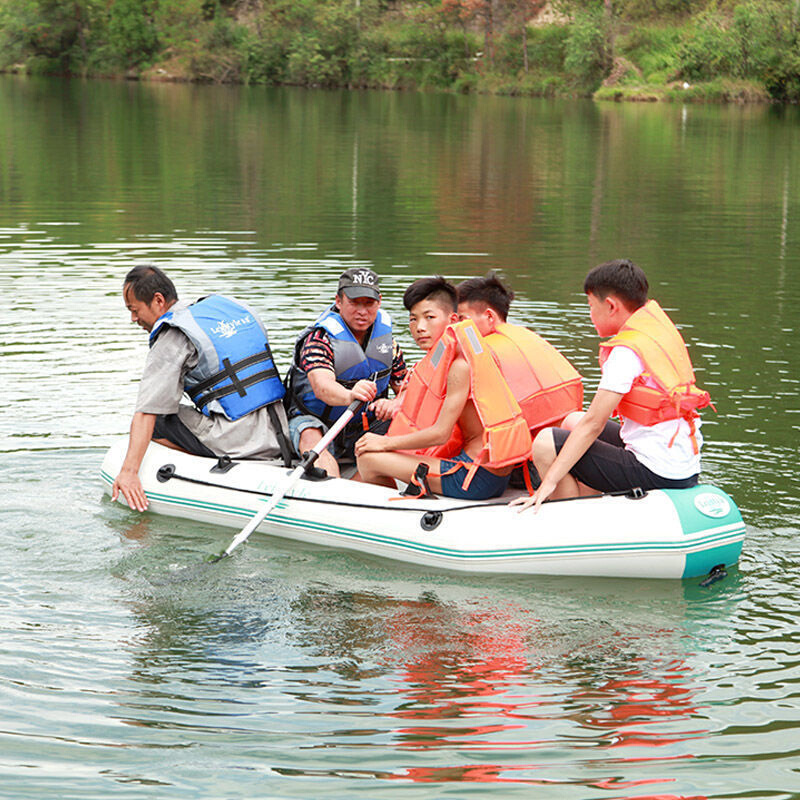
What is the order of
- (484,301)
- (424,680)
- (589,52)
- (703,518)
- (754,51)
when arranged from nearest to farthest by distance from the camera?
(424,680)
(703,518)
(484,301)
(754,51)
(589,52)

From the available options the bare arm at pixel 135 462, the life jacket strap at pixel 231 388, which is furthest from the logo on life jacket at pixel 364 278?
the bare arm at pixel 135 462

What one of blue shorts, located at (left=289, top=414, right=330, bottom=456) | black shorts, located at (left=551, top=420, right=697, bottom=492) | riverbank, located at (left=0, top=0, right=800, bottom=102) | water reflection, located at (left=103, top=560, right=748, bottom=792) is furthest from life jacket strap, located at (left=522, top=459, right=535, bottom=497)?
riverbank, located at (left=0, top=0, right=800, bottom=102)

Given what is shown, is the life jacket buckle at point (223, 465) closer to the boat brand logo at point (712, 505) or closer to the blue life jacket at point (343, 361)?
the blue life jacket at point (343, 361)

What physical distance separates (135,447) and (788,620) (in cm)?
317

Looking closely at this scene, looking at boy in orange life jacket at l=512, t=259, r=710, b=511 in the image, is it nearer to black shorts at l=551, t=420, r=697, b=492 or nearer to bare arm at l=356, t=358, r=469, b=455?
black shorts at l=551, t=420, r=697, b=492

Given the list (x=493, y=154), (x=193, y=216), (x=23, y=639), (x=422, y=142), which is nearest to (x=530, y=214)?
(x=193, y=216)

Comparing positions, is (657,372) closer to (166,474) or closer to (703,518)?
(703,518)

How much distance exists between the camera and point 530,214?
50.6ft

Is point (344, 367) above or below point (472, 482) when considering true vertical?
above

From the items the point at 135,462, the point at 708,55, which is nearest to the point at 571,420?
the point at 135,462

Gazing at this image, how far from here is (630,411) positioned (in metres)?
4.86

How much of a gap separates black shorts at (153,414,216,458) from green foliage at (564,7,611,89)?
1635 inches

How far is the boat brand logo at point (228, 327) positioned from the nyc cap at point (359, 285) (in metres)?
0.54

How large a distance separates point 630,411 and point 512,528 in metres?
0.71
